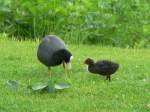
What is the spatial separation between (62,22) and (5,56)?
365cm

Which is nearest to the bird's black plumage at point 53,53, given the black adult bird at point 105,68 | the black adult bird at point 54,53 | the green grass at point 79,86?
the black adult bird at point 54,53

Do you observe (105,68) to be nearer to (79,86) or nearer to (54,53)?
(79,86)

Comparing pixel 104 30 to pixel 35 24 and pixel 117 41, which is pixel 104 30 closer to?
pixel 117 41

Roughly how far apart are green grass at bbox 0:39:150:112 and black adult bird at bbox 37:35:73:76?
0.86 ft

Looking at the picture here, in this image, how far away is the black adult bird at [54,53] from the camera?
8.85 metres

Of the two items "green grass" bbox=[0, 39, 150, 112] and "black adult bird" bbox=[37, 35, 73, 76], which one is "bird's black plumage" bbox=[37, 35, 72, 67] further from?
"green grass" bbox=[0, 39, 150, 112]

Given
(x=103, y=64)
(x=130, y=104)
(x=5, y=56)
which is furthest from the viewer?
(x=5, y=56)

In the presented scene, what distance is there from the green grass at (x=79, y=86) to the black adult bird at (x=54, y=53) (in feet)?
0.86

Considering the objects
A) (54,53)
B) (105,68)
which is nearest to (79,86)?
(105,68)

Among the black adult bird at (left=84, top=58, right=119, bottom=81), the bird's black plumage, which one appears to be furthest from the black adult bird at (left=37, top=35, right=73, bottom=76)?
the black adult bird at (left=84, top=58, right=119, bottom=81)

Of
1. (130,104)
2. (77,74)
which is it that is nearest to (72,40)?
(77,74)

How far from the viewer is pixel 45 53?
29.7 feet

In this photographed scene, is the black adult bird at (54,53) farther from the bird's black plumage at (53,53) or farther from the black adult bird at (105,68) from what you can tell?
the black adult bird at (105,68)

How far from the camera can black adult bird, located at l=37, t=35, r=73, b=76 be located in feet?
29.0
